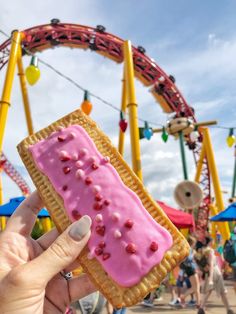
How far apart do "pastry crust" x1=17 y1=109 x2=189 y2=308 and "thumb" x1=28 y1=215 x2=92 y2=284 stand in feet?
0.50

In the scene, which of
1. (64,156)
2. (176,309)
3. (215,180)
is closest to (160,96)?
Result: (215,180)

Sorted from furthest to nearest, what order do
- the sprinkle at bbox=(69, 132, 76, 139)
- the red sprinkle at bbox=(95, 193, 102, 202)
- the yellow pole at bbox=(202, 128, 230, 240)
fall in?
the yellow pole at bbox=(202, 128, 230, 240) < the sprinkle at bbox=(69, 132, 76, 139) < the red sprinkle at bbox=(95, 193, 102, 202)

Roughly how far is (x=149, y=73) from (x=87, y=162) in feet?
48.4

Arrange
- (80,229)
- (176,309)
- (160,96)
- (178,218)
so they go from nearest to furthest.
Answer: (80,229), (178,218), (176,309), (160,96)

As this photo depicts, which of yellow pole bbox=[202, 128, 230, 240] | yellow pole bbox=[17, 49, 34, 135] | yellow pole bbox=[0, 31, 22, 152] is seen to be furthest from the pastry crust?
yellow pole bbox=[202, 128, 230, 240]

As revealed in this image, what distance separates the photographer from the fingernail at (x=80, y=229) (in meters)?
1.69

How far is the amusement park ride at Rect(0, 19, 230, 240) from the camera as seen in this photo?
381 inches

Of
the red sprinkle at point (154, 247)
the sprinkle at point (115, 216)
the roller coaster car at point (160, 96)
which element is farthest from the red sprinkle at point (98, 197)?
the roller coaster car at point (160, 96)

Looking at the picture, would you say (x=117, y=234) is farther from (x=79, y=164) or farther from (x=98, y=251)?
(x=79, y=164)

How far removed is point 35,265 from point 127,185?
70 cm

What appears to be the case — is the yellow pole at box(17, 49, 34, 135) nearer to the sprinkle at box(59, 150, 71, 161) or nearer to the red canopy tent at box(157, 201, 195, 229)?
the red canopy tent at box(157, 201, 195, 229)

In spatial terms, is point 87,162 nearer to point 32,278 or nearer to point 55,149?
point 55,149

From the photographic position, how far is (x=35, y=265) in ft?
5.08

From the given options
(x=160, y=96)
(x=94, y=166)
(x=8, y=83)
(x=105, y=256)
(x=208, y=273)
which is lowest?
(x=208, y=273)
